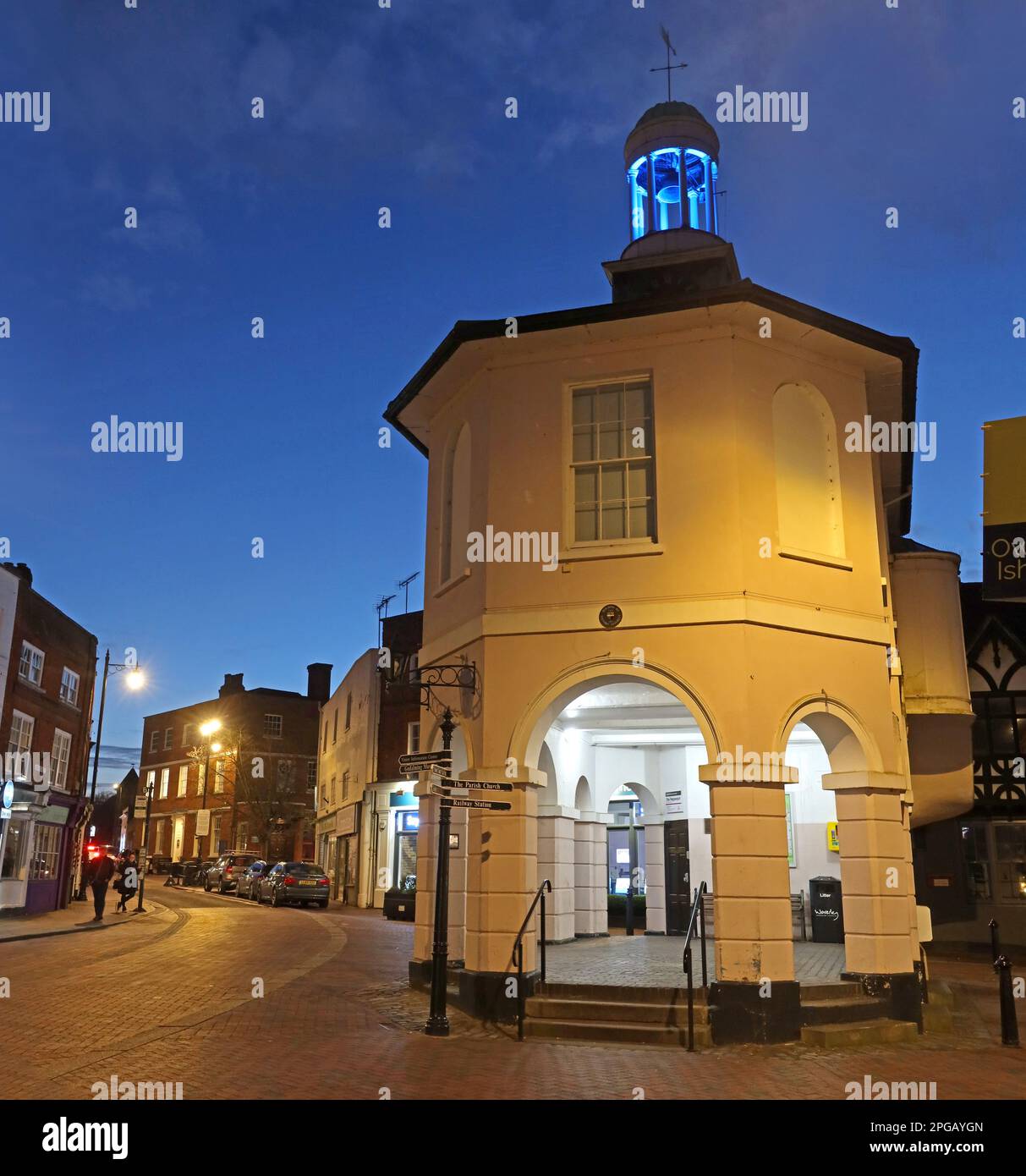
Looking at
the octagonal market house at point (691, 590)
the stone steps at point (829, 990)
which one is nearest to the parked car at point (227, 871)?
the octagonal market house at point (691, 590)

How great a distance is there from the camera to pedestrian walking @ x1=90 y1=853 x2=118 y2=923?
2638cm

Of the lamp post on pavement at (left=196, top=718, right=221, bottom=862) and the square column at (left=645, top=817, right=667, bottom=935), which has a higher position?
the lamp post on pavement at (left=196, top=718, right=221, bottom=862)

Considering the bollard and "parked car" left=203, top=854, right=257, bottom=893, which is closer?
the bollard

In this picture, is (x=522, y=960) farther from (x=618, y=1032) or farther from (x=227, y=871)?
(x=227, y=871)

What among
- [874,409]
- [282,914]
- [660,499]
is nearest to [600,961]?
[660,499]

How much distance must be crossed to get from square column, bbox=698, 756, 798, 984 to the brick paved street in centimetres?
87

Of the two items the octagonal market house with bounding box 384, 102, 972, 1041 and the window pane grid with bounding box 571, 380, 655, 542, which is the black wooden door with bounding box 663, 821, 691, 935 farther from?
the window pane grid with bounding box 571, 380, 655, 542

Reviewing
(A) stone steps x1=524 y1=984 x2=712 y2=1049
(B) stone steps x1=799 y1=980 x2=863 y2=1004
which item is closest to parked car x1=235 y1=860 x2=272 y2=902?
(A) stone steps x1=524 y1=984 x2=712 y2=1049

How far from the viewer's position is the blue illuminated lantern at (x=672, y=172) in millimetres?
15727

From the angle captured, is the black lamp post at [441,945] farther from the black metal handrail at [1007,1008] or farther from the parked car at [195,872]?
the parked car at [195,872]

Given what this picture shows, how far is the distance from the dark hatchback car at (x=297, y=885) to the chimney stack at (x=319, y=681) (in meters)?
27.0

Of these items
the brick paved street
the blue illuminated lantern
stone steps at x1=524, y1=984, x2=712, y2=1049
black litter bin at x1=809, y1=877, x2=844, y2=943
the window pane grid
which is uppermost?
the blue illuminated lantern

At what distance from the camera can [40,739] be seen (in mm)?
29281

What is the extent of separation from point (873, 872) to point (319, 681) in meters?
54.2
